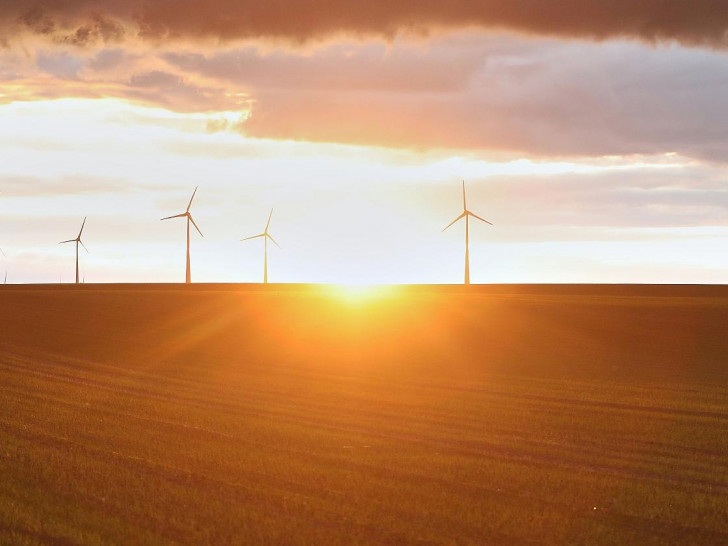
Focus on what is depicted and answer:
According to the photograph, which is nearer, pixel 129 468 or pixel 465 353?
pixel 129 468

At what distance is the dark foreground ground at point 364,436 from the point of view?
13.7 metres

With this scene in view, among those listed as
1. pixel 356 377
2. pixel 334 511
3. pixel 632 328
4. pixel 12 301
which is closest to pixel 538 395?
pixel 356 377

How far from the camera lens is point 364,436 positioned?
20828 mm

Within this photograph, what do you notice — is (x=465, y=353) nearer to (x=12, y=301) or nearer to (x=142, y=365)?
(x=142, y=365)

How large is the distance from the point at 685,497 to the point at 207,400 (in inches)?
577

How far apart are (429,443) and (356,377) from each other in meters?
13.7

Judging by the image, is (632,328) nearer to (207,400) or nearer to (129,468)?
(207,400)

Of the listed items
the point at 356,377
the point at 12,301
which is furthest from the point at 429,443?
the point at 12,301

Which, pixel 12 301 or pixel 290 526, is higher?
pixel 12 301

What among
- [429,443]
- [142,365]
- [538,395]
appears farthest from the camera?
[142,365]

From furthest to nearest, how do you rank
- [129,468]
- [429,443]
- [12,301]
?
1. [12,301]
2. [429,443]
3. [129,468]

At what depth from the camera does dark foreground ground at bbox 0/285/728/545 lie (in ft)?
44.9

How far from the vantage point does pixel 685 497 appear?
1559cm

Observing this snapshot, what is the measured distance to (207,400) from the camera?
87.8 ft
